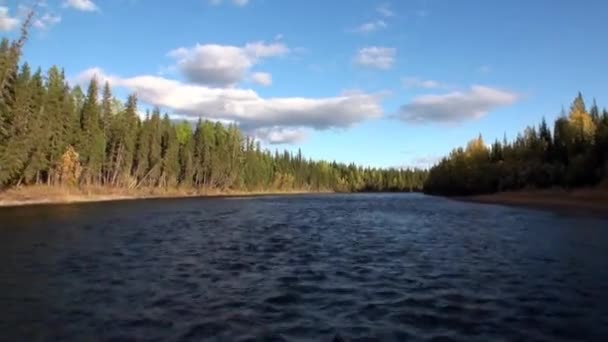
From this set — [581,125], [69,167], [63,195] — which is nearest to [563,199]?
[581,125]

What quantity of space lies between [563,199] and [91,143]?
9287 cm

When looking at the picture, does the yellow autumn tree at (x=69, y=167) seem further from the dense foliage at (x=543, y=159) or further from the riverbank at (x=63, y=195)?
the dense foliage at (x=543, y=159)

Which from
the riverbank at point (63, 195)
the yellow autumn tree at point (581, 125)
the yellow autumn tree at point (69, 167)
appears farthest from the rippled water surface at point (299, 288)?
the yellow autumn tree at point (581, 125)

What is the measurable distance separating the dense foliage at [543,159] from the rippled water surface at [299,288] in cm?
6610

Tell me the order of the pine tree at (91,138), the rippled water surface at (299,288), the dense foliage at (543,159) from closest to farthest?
the rippled water surface at (299,288)
the dense foliage at (543,159)
the pine tree at (91,138)

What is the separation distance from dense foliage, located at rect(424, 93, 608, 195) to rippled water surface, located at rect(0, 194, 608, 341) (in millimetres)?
66099

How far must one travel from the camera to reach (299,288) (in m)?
17.2

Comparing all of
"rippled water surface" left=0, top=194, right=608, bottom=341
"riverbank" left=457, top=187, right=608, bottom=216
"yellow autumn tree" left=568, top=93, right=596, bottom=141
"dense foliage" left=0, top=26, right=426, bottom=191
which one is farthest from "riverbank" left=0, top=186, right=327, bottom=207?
"yellow autumn tree" left=568, top=93, right=596, bottom=141

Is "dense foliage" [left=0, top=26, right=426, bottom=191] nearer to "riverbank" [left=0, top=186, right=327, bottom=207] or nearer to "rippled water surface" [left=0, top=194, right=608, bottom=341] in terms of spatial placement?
"riverbank" [left=0, top=186, right=327, bottom=207]

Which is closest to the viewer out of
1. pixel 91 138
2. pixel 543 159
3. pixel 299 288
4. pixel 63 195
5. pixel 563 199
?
pixel 299 288

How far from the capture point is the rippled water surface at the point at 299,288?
12305mm

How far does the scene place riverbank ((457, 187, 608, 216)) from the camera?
72750 mm

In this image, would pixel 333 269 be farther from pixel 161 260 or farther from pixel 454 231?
pixel 454 231

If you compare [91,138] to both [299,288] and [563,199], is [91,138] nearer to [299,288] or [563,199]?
[563,199]
